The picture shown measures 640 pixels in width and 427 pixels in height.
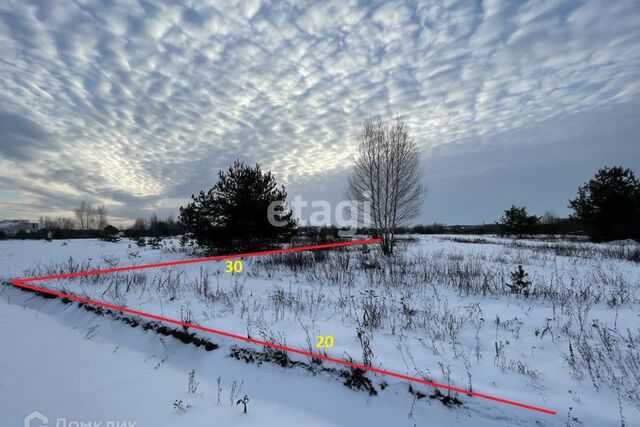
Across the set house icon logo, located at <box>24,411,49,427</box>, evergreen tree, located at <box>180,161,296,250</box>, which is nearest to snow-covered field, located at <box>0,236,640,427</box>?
house icon logo, located at <box>24,411,49,427</box>

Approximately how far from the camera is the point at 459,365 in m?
3.19

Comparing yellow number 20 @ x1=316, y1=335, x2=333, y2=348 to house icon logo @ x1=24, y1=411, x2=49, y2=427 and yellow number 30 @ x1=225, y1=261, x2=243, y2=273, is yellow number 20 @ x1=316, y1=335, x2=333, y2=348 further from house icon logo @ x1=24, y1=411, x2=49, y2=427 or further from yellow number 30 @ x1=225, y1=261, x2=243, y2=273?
yellow number 30 @ x1=225, y1=261, x2=243, y2=273

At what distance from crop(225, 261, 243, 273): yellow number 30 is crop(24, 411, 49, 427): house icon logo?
283 inches

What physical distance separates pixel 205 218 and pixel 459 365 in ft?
43.1

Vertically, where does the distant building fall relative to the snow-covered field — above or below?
above

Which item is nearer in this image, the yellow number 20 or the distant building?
the yellow number 20

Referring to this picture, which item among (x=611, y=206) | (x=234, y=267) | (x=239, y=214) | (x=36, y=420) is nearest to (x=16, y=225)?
(x=239, y=214)

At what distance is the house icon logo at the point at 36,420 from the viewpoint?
2.47 meters

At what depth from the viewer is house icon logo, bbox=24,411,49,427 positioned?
2.47 meters

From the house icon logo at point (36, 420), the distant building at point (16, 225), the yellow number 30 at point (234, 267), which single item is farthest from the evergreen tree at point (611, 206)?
the distant building at point (16, 225)

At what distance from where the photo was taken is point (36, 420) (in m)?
2.52

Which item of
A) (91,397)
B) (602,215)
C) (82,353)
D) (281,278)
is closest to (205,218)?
(281,278)

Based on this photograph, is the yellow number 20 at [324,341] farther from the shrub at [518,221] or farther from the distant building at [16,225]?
the distant building at [16,225]

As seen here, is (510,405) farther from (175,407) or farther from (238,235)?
(238,235)
